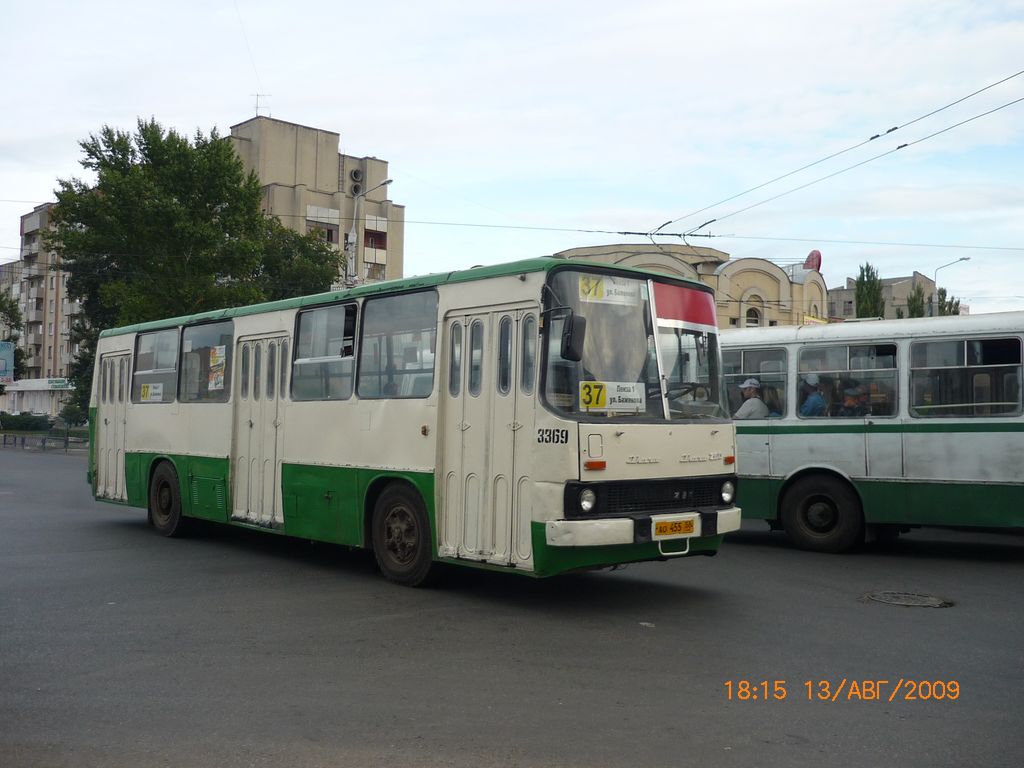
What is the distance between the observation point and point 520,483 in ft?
28.7

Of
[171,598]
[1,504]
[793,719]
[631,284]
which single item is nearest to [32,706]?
[171,598]

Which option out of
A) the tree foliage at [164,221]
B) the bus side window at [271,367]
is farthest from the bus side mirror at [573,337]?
the tree foliage at [164,221]

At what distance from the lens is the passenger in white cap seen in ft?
45.0

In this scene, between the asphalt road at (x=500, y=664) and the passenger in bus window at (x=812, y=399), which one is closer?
the asphalt road at (x=500, y=664)

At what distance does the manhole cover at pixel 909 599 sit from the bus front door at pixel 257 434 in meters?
6.49

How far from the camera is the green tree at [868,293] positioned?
50156mm

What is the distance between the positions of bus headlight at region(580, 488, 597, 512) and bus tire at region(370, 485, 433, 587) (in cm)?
189

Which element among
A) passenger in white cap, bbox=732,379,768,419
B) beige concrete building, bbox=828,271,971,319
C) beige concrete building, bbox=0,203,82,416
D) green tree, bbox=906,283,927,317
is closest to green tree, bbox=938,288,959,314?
green tree, bbox=906,283,927,317

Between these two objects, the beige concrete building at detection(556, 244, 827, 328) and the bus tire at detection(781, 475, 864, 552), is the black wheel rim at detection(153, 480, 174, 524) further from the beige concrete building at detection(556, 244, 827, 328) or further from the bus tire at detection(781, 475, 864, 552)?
the beige concrete building at detection(556, 244, 827, 328)

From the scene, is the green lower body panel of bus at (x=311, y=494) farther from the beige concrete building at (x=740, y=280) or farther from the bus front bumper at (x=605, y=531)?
the beige concrete building at (x=740, y=280)

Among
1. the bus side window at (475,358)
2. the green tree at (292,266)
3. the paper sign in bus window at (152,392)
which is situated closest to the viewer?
the bus side window at (475,358)

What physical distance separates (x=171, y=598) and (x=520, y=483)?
3.47 metres

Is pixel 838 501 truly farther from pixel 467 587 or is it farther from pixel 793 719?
pixel 793 719

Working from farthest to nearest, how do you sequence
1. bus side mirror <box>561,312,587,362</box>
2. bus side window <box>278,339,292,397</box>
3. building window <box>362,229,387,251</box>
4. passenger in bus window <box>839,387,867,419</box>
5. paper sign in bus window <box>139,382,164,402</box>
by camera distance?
building window <box>362,229,387,251</box>
paper sign in bus window <box>139,382,164,402</box>
passenger in bus window <box>839,387,867,419</box>
bus side window <box>278,339,292,397</box>
bus side mirror <box>561,312,587,362</box>
